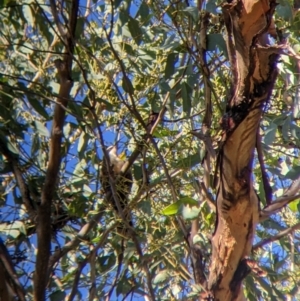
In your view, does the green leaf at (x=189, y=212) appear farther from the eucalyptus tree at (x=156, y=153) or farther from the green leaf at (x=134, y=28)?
the green leaf at (x=134, y=28)

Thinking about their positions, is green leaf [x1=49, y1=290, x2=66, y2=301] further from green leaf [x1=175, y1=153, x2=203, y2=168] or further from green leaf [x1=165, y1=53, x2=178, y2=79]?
green leaf [x1=165, y1=53, x2=178, y2=79]

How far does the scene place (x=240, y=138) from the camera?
1.17m

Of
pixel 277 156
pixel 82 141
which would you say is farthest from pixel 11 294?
pixel 277 156

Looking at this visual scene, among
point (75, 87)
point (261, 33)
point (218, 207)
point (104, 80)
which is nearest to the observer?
point (261, 33)

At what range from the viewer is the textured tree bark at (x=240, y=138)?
1.13 meters

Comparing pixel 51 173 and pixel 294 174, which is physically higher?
pixel 51 173

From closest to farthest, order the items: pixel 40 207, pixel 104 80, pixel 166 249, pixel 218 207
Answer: pixel 218 207
pixel 40 207
pixel 166 249
pixel 104 80

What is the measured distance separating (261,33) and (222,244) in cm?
39

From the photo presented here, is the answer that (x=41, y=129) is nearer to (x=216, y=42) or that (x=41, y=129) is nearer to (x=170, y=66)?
(x=170, y=66)

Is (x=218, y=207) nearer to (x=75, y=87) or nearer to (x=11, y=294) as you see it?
(x=11, y=294)

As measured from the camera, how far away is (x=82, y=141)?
1.75 meters

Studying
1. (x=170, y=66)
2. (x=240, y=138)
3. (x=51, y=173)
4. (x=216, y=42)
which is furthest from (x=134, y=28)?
(x=240, y=138)

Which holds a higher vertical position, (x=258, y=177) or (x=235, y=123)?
(x=258, y=177)

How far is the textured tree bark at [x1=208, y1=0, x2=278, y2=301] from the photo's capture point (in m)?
1.13
